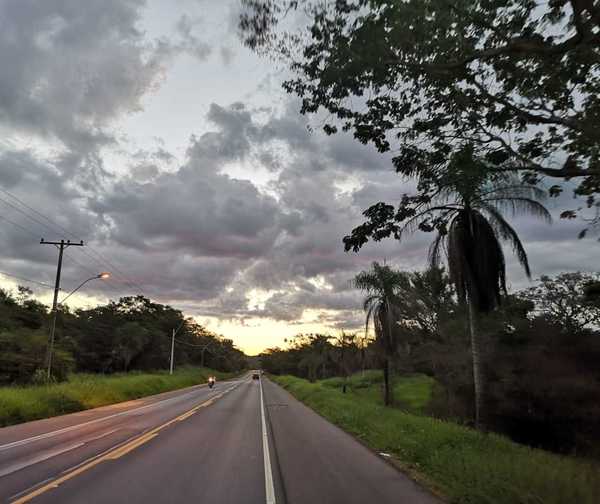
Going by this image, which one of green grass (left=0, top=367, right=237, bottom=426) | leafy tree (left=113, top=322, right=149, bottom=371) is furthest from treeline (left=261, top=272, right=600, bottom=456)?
leafy tree (left=113, top=322, right=149, bottom=371)

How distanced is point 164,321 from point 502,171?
103 metres

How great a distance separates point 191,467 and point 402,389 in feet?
150

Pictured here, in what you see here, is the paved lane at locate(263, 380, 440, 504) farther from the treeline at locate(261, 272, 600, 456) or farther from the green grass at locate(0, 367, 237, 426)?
the green grass at locate(0, 367, 237, 426)

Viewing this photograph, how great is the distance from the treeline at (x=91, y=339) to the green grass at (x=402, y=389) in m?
27.5

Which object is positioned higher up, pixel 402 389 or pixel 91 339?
pixel 91 339

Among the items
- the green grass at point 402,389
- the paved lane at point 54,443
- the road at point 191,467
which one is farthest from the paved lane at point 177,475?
the green grass at point 402,389

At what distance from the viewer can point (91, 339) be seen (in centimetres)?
7506

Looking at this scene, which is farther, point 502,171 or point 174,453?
point 174,453

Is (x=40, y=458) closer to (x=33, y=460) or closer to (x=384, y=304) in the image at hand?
(x=33, y=460)

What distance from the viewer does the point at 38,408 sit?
20688mm

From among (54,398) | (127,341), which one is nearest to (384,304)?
(54,398)

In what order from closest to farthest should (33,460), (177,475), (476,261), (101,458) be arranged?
1. (177,475)
2. (33,460)
3. (101,458)
4. (476,261)

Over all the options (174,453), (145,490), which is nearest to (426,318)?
(174,453)

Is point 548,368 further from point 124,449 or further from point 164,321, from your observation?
point 164,321
